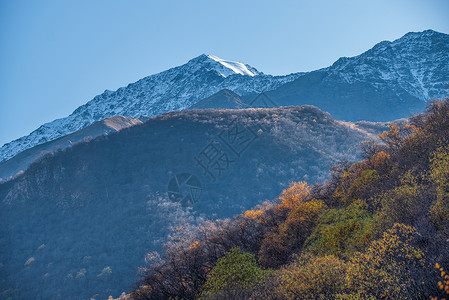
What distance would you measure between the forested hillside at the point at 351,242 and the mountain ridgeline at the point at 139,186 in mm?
76983

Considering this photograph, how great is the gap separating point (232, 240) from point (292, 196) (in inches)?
436

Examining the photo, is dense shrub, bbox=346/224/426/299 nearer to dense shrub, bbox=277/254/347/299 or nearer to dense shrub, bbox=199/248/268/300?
dense shrub, bbox=277/254/347/299

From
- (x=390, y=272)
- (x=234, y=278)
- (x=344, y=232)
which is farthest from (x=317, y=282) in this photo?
(x=234, y=278)

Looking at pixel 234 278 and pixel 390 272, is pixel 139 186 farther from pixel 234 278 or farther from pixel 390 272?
pixel 390 272

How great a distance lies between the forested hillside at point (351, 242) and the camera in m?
15.7

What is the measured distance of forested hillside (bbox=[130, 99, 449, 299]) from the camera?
1566 centimetres

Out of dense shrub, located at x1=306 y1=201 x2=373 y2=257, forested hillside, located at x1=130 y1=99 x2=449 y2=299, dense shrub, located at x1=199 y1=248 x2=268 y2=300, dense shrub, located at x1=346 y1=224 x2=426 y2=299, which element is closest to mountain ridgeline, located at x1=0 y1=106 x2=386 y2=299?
forested hillside, located at x1=130 y1=99 x2=449 y2=299

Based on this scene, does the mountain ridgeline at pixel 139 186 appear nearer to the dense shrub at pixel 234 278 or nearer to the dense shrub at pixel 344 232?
the dense shrub at pixel 234 278

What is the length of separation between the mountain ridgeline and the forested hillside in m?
77.0

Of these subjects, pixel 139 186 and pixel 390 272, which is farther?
pixel 139 186

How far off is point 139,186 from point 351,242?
14797cm

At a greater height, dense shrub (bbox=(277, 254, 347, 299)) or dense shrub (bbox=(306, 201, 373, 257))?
dense shrub (bbox=(277, 254, 347, 299))

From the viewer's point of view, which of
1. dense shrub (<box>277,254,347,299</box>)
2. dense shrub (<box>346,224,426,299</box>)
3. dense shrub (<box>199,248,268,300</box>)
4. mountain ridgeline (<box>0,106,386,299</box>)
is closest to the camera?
dense shrub (<box>346,224,426,299</box>)

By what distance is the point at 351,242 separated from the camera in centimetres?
2302
